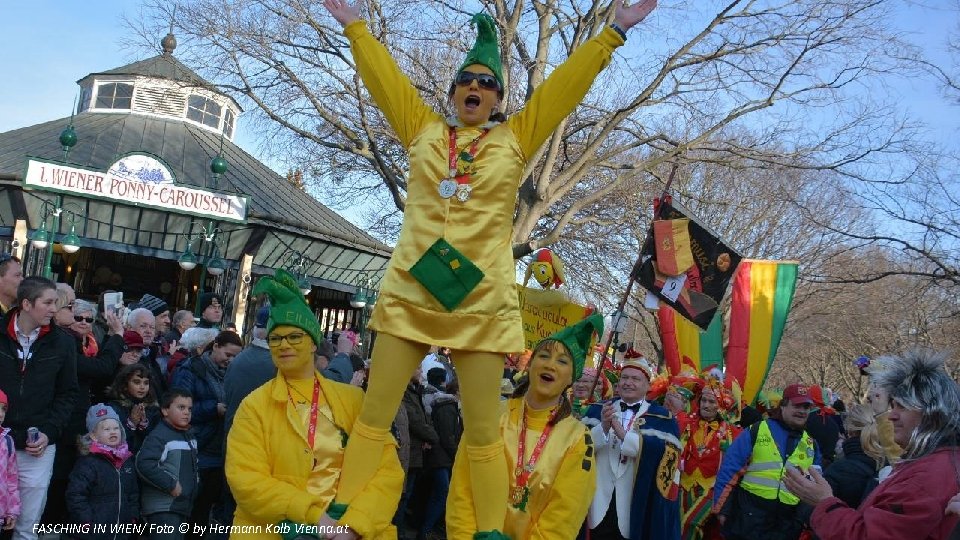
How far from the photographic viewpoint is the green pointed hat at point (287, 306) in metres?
4.03

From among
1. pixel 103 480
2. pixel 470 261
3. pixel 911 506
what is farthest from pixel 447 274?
pixel 103 480

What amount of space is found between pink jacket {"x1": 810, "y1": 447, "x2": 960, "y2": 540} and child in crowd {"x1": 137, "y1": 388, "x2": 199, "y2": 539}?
401cm

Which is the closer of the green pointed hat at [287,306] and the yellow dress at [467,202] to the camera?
the yellow dress at [467,202]

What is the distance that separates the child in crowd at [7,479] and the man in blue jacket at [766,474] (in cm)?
510

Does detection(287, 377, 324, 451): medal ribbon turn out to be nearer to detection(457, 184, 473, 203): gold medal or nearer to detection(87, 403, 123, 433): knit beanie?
detection(457, 184, 473, 203): gold medal

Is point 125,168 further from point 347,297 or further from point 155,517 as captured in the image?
point 155,517

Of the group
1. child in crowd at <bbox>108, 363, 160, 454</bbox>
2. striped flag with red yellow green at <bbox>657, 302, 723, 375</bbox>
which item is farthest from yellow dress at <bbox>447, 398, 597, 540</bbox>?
striped flag with red yellow green at <bbox>657, 302, 723, 375</bbox>

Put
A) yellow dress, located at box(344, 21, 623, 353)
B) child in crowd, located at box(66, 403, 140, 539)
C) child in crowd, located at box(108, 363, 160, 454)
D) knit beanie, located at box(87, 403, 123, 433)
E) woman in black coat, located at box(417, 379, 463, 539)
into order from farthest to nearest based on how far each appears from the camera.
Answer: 1. woman in black coat, located at box(417, 379, 463, 539)
2. child in crowd, located at box(108, 363, 160, 454)
3. knit beanie, located at box(87, 403, 123, 433)
4. child in crowd, located at box(66, 403, 140, 539)
5. yellow dress, located at box(344, 21, 623, 353)

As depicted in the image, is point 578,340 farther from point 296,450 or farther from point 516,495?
point 296,450

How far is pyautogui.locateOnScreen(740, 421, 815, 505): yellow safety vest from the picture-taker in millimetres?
6992

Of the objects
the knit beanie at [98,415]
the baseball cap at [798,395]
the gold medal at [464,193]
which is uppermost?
the gold medal at [464,193]

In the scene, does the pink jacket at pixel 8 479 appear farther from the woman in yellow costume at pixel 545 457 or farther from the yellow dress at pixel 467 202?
the woman in yellow costume at pixel 545 457

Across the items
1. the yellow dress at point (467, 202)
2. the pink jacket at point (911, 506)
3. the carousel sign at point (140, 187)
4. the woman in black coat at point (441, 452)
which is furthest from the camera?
the carousel sign at point (140, 187)

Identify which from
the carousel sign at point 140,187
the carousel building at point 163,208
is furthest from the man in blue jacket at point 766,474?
the carousel sign at point 140,187
